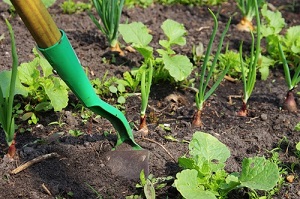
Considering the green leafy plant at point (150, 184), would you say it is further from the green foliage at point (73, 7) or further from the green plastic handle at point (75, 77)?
the green foliage at point (73, 7)

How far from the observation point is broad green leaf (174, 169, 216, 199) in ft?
6.22

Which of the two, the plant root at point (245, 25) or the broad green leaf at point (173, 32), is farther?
the plant root at point (245, 25)

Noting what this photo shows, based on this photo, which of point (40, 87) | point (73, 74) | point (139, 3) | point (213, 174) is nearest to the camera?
point (73, 74)

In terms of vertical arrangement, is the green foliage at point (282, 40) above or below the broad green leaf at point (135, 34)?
below

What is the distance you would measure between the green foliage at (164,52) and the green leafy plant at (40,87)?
426mm

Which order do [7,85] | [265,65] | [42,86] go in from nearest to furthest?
[7,85], [42,86], [265,65]

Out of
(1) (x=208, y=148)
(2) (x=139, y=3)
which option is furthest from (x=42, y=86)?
(2) (x=139, y=3)

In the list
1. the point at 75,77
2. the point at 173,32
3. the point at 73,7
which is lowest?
the point at 73,7

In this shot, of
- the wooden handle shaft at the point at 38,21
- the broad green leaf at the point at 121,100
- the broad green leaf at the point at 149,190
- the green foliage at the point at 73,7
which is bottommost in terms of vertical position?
the broad green leaf at the point at 121,100

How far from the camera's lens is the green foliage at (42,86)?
2.30 m

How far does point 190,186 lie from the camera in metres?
1.92

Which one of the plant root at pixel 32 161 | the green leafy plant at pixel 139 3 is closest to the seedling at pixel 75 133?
the plant root at pixel 32 161

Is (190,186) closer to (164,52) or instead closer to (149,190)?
(149,190)

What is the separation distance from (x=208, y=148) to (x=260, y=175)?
0.72ft
